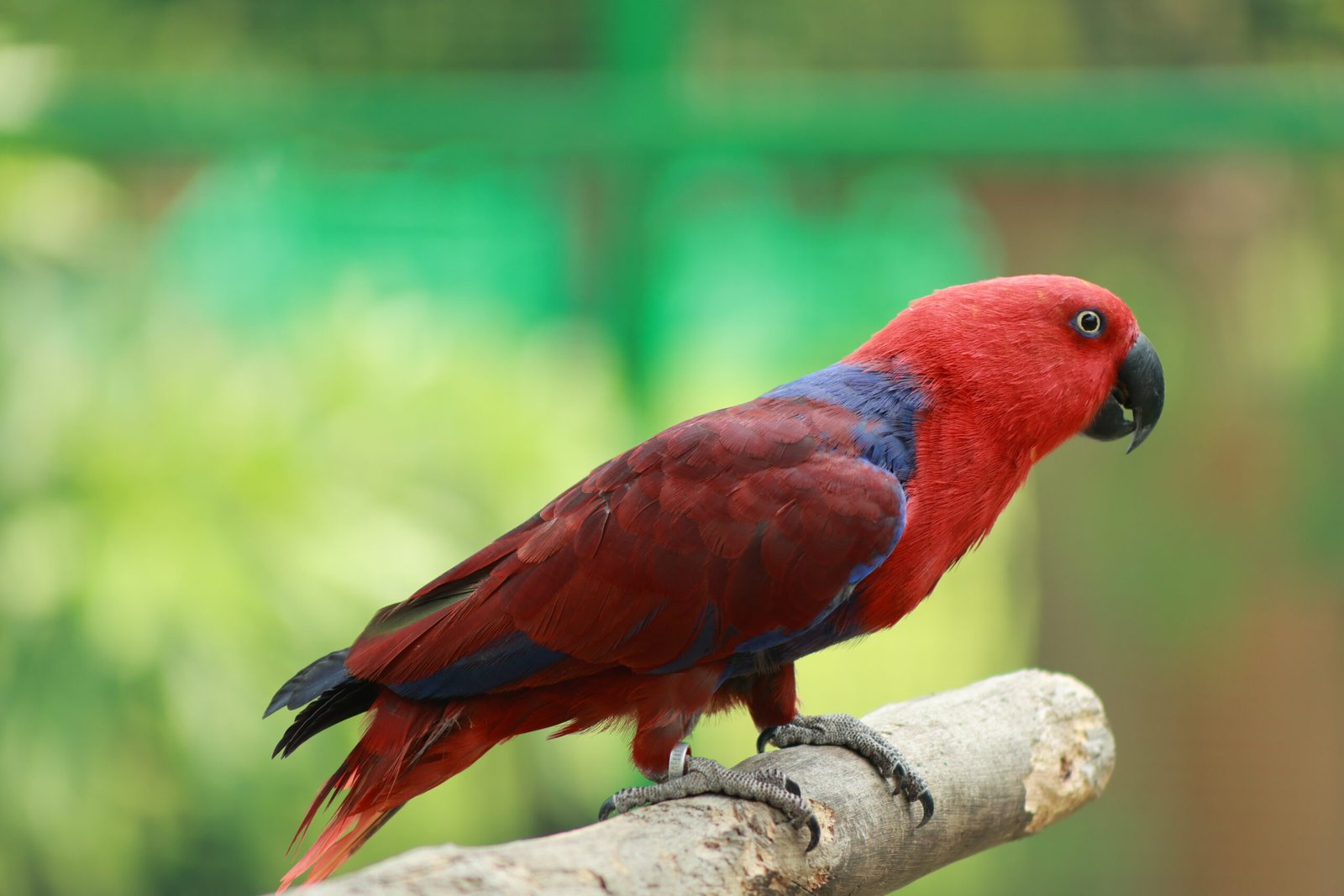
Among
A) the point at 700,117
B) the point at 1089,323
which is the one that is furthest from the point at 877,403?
the point at 700,117

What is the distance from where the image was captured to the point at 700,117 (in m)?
3.74

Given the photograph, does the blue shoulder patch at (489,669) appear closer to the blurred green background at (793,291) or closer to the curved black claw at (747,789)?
the curved black claw at (747,789)

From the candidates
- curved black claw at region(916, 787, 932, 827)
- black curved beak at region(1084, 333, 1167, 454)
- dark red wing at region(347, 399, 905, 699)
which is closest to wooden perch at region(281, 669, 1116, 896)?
curved black claw at region(916, 787, 932, 827)

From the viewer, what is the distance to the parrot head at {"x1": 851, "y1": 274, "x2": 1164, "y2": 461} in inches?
81.2

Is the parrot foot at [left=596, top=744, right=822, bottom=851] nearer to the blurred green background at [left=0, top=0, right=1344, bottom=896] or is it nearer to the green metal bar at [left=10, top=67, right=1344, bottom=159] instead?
the blurred green background at [left=0, top=0, right=1344, bottom=896]

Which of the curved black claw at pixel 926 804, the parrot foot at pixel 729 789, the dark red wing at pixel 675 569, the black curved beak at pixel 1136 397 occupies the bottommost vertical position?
the curved black claw at pixel 926 804

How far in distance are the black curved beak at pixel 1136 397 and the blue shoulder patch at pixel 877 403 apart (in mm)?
418

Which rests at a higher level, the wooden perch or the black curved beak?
the black curved beak

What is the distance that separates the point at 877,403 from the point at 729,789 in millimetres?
642

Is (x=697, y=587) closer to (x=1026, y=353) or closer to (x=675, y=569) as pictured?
(x=675, y=569)

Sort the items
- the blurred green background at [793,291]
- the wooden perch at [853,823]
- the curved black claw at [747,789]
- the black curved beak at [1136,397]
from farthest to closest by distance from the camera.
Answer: the blurred green background at [793,291] → the black curved beak at [1136,397] → the curved black claw at [747,789] → the wooden perch at [853,823]

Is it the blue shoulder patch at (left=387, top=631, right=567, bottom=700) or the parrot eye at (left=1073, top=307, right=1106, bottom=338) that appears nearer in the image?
the blue shoulder patch at (left=387, top=631, right=567, bottom=700)

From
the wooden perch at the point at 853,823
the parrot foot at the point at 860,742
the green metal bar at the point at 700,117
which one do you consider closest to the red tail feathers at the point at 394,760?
the wooden perch at the point at 853,823

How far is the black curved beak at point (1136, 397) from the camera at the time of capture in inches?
87.4
